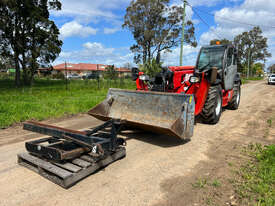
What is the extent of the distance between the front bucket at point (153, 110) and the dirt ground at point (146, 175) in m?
0.43

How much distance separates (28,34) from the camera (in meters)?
20.3

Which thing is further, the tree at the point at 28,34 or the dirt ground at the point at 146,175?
the tree at the point at 28,34

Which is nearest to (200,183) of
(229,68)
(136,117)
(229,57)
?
(136,117)

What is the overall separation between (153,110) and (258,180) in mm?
2443

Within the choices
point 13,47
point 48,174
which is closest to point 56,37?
point 13,47

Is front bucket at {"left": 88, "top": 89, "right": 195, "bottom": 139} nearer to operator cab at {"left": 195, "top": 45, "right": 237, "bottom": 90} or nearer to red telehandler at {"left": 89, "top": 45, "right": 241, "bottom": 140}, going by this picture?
red telehandler at {"left": 89, "top": 45, "right": 241, "bottom": 140}

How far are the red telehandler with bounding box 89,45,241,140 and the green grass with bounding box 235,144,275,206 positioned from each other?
1.23m

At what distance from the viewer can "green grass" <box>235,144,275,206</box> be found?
102 inches

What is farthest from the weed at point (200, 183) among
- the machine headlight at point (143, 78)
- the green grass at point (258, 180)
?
the machine headlight at point (143, 78)

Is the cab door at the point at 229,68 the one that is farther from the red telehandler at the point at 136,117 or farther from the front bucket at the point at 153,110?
the front bucket at the point at 153,110

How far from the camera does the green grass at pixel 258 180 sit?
102 inches

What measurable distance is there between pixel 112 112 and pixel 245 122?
4096 millimetres

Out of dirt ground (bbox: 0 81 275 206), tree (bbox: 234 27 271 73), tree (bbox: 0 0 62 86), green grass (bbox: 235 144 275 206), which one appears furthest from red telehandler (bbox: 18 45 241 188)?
tree (bbox: 234 27 271 73)

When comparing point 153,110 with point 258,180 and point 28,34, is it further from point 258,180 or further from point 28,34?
point 28,34
